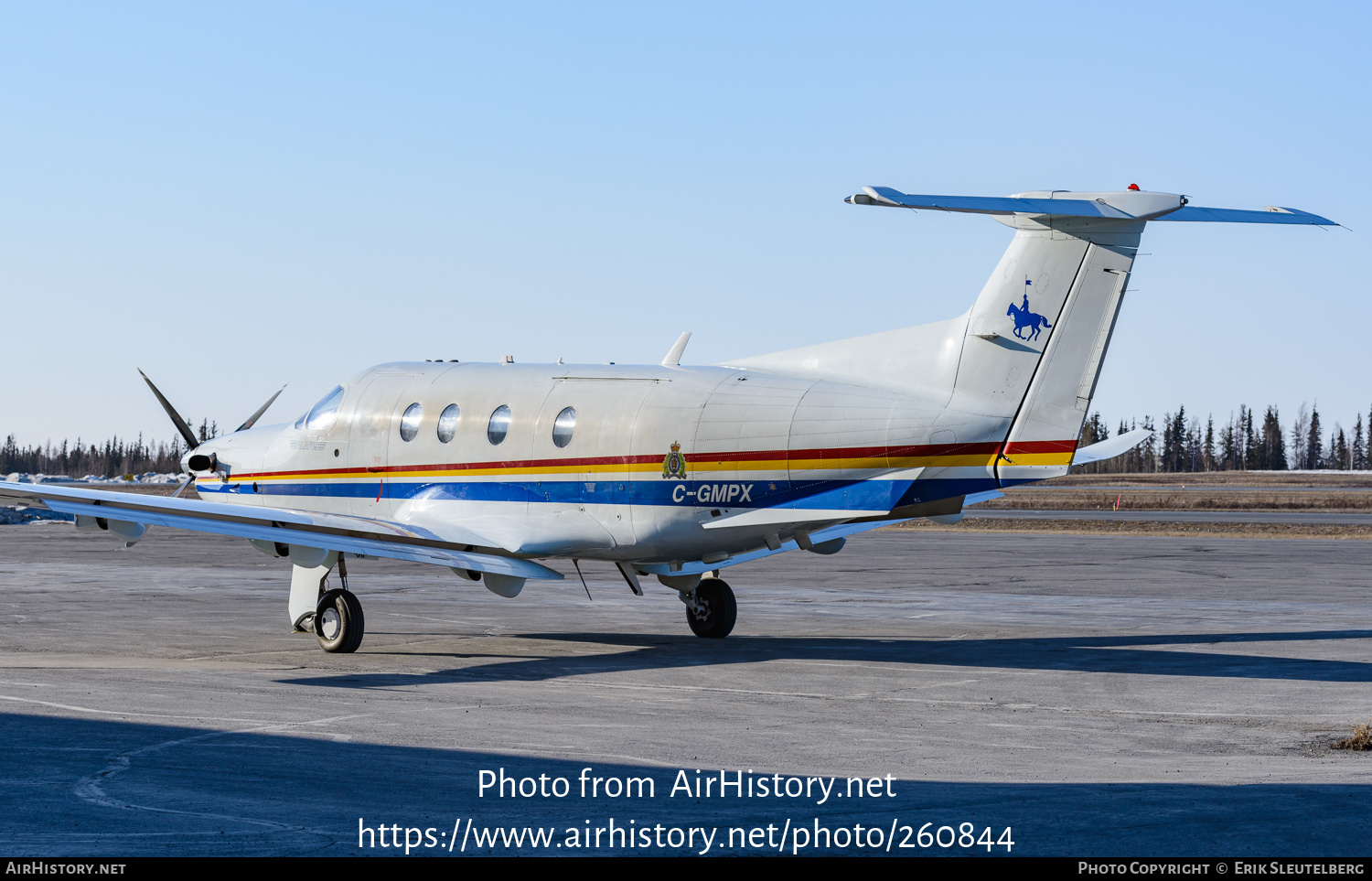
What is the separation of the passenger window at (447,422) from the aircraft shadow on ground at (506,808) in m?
9.56

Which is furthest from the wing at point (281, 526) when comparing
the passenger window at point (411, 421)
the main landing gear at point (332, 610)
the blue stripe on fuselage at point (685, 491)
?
the passenger window at point (411, 421)

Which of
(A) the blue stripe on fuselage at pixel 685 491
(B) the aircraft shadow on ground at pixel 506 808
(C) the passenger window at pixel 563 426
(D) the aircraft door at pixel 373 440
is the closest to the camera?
(B) the aircraft shadow on ground at pixel 506 808

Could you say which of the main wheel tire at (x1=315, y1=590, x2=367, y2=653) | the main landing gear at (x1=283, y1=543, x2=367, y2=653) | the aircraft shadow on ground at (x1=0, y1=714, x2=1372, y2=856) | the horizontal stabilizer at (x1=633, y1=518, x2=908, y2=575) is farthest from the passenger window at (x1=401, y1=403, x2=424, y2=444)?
the aircraft shadow on ground at (x1=0, y1=714, x2=1372, y2=856)

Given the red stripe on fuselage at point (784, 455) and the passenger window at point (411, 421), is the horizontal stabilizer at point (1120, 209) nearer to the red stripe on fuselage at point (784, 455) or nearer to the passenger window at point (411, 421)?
the red stripe on fuselage at point (784, 455)

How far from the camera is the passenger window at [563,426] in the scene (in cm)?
1934

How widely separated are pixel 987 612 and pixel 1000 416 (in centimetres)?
956

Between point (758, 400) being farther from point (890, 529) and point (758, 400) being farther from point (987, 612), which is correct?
point (890, 529)

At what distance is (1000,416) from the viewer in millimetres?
16359

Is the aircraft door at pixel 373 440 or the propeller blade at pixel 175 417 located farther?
the propeller blade at pixel 175 417

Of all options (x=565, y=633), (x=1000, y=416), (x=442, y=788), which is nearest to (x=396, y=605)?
(x=565, y=633)

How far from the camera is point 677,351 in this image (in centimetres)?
2072

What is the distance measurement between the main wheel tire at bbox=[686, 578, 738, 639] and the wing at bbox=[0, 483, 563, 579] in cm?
346

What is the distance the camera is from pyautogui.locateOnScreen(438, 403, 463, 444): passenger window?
20.6 m

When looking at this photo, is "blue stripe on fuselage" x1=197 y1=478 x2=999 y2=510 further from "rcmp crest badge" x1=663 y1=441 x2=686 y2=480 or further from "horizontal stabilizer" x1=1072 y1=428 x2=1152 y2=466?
"horizontal stabilizer" x1=1072 y1=428 x2=1152 y2=466
